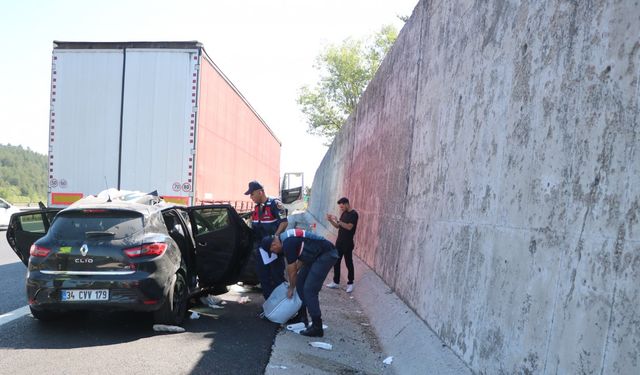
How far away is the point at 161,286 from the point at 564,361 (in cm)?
454

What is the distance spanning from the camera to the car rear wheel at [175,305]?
6152 mm

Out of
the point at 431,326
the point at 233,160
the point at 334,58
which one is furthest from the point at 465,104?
the point at 334,58

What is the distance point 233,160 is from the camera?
1764cm

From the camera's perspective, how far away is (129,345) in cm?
553

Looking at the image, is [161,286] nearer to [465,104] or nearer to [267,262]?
[267,262]

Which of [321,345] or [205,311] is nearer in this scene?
[321,345]

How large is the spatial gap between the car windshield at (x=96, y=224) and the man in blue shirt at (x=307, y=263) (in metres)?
1.74

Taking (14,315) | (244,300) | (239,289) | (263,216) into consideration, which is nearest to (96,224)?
(14,315)

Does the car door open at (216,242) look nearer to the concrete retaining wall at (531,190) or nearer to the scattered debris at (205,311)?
the scattered debris at (205,311)

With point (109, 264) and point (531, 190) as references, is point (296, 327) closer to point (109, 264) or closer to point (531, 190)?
point (109, 264)

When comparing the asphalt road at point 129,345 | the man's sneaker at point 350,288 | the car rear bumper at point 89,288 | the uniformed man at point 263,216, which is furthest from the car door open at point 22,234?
the man's sneaker at point 350,288

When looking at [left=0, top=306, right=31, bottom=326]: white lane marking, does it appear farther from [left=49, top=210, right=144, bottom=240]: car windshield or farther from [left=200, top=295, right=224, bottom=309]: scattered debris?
[left=200, top=295, right=224, bottom=309]: scattered debris

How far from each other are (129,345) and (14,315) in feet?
6.76

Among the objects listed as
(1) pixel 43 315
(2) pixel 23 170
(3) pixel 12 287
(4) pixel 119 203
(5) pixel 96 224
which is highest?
(2) pixel 23 170
